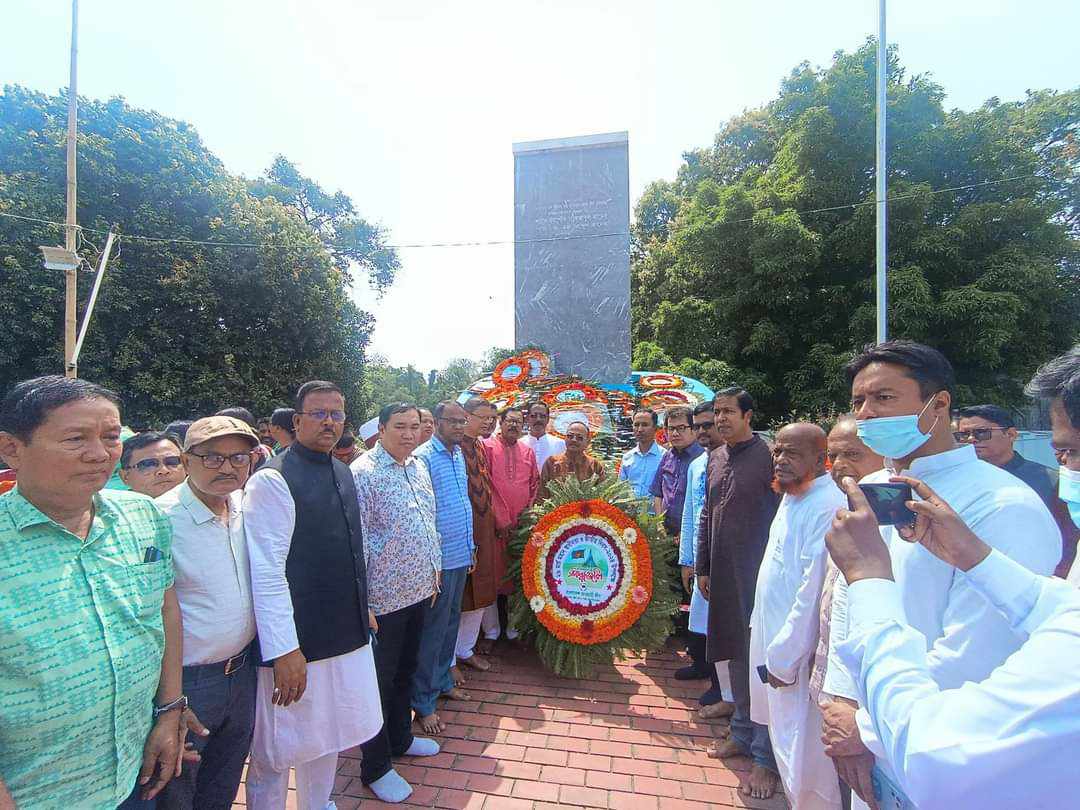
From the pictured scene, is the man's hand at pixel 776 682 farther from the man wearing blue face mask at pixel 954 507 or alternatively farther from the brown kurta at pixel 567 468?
the brown kurta at pixel 567 468

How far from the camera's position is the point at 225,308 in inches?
564

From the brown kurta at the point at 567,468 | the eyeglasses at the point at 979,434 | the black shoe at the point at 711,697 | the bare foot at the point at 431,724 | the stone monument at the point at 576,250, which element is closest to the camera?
the bare foot at the point at 431,724

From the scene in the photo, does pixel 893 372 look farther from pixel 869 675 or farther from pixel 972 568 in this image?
pixel 869 675

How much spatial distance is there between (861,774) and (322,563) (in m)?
2.28

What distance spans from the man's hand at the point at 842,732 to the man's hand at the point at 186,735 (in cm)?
213

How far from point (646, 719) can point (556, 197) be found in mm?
9665

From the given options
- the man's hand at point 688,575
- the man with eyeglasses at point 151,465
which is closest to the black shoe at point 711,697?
the man's hand at point 688,575

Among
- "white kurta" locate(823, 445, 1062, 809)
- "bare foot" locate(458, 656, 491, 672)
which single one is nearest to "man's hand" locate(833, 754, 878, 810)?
"white kurta" locate(823, 445, 1062, 809)

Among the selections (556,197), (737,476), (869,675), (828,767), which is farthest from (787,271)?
(869,675)

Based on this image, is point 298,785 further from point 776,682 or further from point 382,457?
point 776,682

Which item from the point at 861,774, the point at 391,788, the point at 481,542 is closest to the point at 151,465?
the point at 391,788

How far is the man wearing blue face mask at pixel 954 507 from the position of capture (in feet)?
4.62

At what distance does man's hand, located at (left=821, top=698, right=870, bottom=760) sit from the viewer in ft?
5.41

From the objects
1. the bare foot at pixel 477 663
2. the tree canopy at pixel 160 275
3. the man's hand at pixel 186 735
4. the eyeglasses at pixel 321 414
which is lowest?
the bare foot at pixel 477 663
